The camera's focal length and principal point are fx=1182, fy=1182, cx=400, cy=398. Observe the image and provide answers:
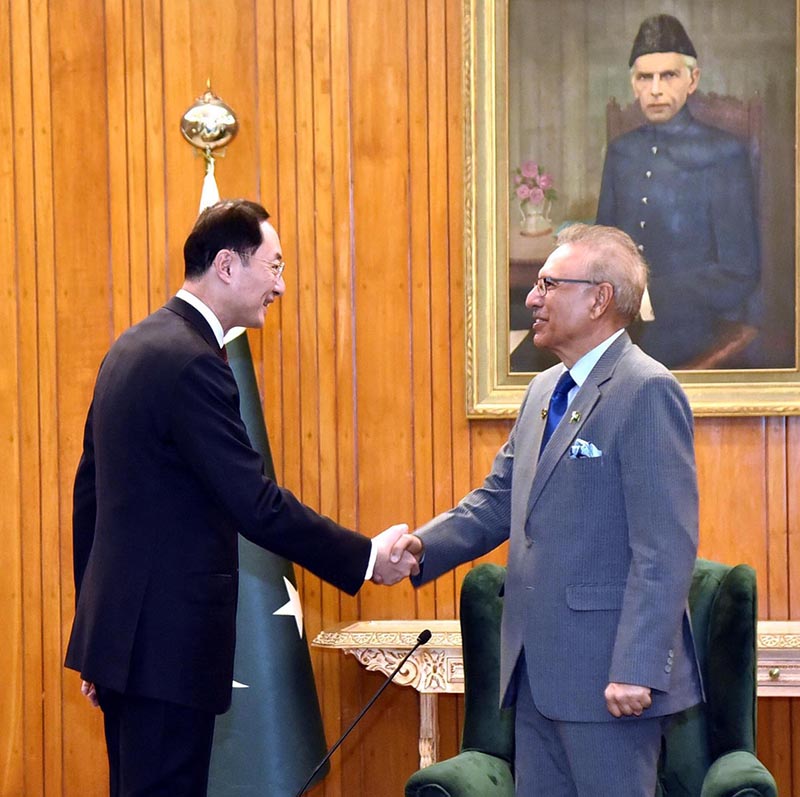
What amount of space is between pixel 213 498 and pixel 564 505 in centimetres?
79

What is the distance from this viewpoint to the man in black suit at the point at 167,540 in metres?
2.52

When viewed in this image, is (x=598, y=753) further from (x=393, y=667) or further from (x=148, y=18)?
(x=148, y=18)

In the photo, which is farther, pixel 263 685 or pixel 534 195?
pixel 534 195

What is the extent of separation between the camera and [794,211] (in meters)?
4.00

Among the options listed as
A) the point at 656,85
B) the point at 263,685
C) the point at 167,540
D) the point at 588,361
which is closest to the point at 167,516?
the point at 167,540

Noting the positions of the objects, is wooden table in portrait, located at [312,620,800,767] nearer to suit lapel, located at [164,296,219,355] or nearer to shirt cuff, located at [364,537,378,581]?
shirt cuff, located at [364,537,378,581]

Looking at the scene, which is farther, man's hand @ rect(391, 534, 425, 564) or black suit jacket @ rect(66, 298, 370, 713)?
man's hand @ rect(391, 534, 425, 564)

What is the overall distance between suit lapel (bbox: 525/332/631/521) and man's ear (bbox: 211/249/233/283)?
34.1 inches

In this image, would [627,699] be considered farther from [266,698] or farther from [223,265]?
[266,698]

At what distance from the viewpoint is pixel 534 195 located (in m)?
4.12

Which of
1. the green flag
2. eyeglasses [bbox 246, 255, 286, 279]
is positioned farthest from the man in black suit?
the green flag

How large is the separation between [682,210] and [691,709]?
169 centimetres

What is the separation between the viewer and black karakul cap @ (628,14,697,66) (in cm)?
402

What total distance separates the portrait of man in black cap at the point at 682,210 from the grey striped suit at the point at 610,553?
1.34m
